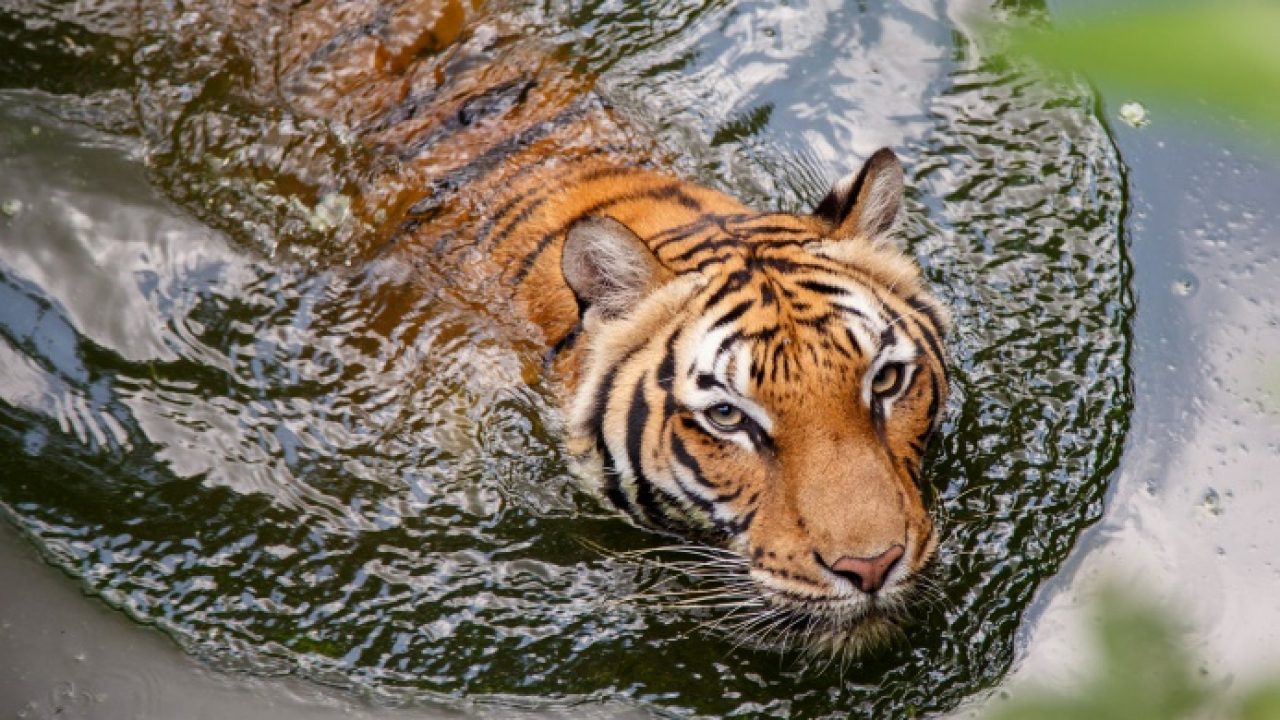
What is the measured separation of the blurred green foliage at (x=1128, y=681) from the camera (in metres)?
0.61

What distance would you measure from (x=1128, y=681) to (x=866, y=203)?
2.09 m

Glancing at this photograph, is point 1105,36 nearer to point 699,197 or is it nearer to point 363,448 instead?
point 699,197

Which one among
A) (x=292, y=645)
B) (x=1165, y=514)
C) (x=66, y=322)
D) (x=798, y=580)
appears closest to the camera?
(x=798, y=580)

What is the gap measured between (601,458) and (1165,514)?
51.2 inches

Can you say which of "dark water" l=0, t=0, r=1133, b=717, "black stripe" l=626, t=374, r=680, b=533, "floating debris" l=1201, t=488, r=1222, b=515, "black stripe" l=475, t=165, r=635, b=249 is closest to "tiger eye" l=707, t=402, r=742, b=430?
"black stripe" l=626, t=374, r=680, b=533

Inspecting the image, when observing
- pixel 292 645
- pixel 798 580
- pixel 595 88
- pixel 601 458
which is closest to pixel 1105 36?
pixel 798 580

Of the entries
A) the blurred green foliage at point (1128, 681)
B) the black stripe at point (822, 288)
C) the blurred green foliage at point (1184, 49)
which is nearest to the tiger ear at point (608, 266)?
the black stripe at point (822, 288)

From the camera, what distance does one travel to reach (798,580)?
2275 millimetres

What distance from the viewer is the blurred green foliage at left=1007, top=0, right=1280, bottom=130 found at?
457 millimetres

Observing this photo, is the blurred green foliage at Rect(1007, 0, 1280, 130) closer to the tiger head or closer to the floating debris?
the tiger head

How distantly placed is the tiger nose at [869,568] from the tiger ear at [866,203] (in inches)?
29.9

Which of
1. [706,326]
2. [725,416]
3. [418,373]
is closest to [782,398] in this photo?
[725,416]

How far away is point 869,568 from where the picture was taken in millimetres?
2176

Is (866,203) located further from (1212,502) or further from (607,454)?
(1212,502)
